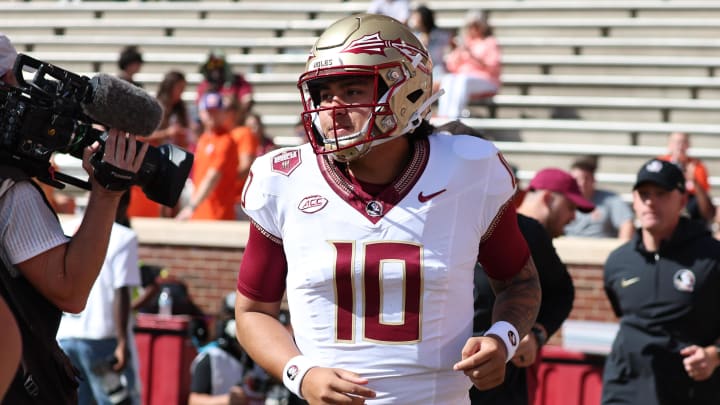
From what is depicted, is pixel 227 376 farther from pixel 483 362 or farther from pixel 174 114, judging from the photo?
pixel 483 362

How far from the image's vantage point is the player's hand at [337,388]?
125 inches

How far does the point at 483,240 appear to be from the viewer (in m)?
3.57

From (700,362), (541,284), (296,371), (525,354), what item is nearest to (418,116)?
(296,371)

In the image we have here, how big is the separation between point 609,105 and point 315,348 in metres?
10.5

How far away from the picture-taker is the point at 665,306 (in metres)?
5.97

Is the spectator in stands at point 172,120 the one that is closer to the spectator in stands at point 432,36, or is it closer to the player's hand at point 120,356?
the spectator in stands at point 432,36

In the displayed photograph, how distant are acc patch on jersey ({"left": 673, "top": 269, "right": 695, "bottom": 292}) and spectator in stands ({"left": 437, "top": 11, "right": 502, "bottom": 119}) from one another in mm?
6444

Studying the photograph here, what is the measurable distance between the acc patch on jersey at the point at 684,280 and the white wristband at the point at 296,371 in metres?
3.04

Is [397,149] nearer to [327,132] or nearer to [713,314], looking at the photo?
[327,132]

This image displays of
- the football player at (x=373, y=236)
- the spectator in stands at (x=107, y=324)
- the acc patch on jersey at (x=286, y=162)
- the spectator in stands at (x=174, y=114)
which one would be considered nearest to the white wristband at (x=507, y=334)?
the football player at (x=373, y=236)

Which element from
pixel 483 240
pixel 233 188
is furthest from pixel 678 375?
pixel 233 188

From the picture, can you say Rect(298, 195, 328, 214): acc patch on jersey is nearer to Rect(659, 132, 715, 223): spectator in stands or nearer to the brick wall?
the brick wall

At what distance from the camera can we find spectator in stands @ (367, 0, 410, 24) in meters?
13.2

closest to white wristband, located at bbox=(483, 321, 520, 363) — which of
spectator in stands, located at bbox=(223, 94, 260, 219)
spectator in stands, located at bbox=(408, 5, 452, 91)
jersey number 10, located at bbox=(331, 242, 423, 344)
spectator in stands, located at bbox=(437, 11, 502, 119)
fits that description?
jersey number 10, located at bbox=(331, 242, 423, 344)
